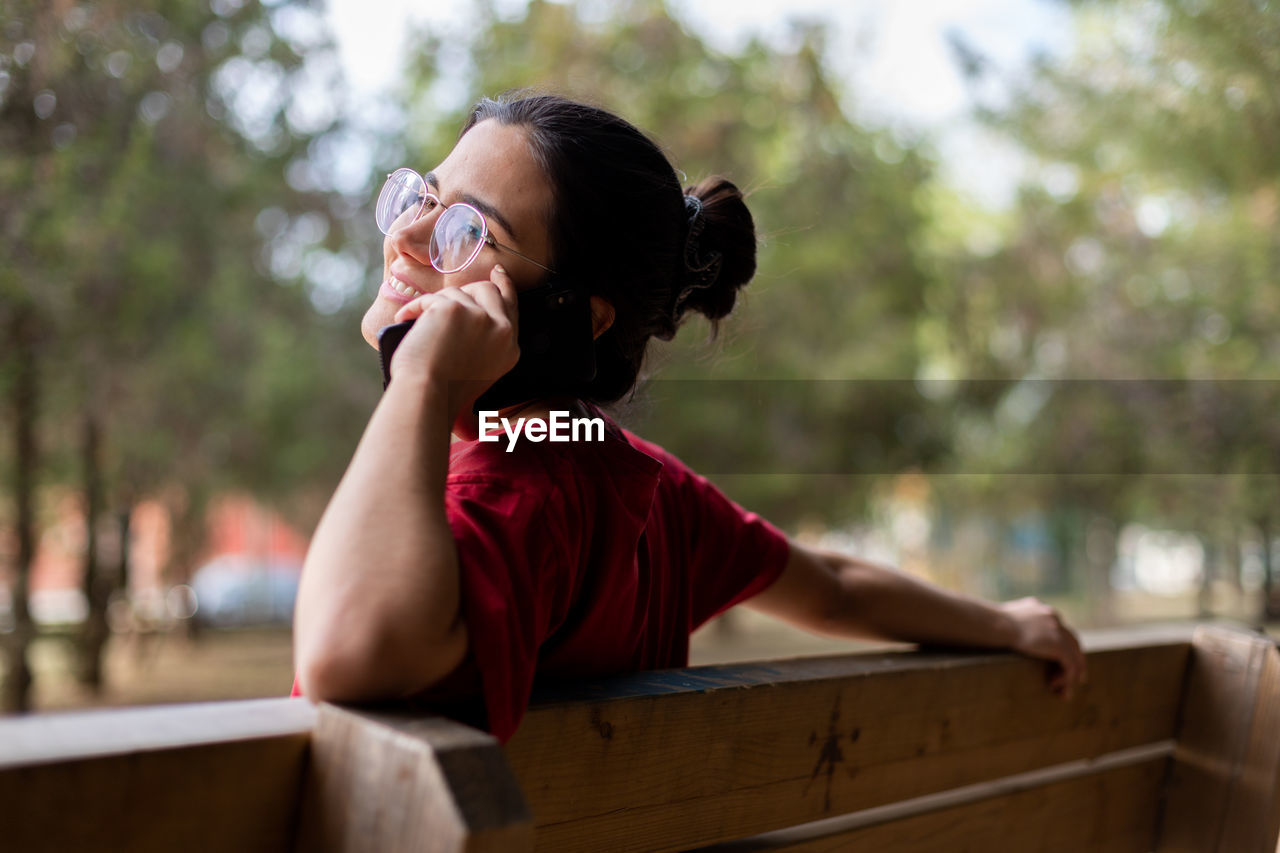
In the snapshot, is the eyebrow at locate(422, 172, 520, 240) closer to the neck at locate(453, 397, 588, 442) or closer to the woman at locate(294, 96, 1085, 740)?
the woman at locate(294, 96, 1085, 740)

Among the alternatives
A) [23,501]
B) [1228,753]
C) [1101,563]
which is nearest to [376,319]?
[1228,753]

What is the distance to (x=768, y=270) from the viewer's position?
582 cm

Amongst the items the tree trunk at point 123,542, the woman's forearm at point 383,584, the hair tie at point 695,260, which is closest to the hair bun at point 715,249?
the hair tie at point 695,260

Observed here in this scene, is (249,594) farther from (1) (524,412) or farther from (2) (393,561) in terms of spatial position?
(2) (393,561)

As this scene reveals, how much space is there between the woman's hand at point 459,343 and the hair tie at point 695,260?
42cm

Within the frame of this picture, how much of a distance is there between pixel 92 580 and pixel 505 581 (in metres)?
8.24

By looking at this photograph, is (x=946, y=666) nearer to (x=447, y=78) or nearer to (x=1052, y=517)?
(x=447, y=78)

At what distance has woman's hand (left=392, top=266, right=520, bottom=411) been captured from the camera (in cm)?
81

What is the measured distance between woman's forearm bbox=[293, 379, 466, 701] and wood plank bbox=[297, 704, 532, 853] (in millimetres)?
30

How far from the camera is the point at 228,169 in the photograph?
7.49 m

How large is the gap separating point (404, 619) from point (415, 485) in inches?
3.9

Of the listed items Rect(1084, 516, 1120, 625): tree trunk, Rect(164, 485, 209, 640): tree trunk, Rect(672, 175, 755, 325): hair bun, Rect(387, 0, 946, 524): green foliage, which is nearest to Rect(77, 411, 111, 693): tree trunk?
Rect(164, 485, 209, 640): tree trunk

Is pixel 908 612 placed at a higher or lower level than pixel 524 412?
lower

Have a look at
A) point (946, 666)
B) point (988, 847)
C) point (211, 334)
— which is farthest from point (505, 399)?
point (211, 334)
